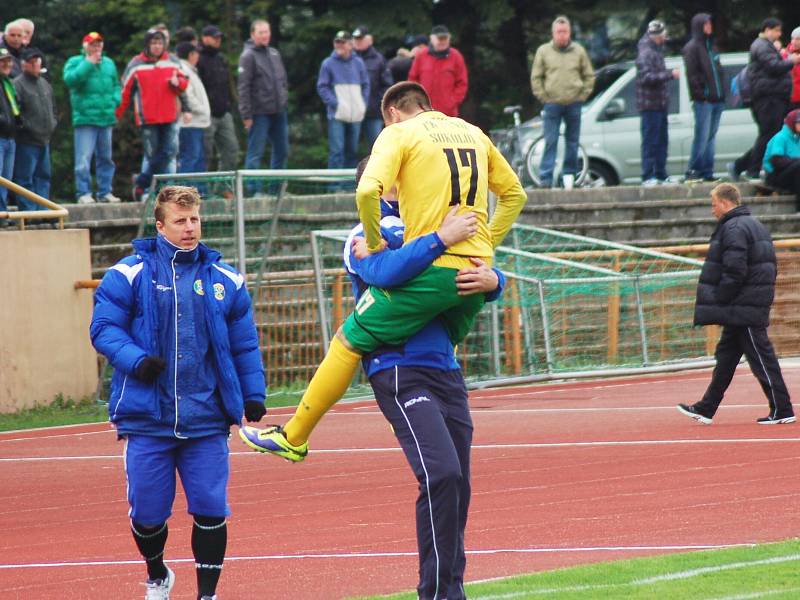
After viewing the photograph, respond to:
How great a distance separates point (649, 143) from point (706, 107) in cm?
89

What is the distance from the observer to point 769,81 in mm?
21844

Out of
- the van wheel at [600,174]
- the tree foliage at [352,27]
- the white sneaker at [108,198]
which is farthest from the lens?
the tree foliage at [352,27]

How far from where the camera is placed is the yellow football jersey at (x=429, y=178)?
6676 mm

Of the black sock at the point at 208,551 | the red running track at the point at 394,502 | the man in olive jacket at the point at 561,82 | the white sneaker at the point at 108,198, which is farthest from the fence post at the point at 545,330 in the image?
the black sock at the point at 208,551

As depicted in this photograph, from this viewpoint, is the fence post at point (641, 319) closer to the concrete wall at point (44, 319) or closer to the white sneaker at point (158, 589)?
the concrete wall at point (44, 319)

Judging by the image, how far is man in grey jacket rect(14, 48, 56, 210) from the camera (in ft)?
57.4

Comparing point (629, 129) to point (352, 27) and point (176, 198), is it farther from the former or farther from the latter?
point (176, 198)

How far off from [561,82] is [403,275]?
1504 cm

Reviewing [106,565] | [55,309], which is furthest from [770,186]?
[106,565]

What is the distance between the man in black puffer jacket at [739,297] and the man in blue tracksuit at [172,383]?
687cm

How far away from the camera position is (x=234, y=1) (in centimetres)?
3122

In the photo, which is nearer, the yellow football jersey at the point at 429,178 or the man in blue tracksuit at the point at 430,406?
the man in blue tracksuit at the point at 430,406

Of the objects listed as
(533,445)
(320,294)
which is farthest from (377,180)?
(320,294)

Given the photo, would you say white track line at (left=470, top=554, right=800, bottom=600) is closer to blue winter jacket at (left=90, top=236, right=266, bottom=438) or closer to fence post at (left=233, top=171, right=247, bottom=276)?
blue winter jacket at (left=90, top=236, right=266, bottom=438)
